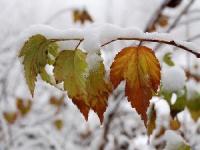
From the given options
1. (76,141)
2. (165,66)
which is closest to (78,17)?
(165,66)

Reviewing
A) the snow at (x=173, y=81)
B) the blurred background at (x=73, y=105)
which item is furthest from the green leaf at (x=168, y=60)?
the snow at (x=173, y=81)

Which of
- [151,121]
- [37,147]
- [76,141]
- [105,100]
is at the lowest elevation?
[76,141]

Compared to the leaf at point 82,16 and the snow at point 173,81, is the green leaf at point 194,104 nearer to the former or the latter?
the snow at point 173,81

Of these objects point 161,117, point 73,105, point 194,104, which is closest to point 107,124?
point 194,104

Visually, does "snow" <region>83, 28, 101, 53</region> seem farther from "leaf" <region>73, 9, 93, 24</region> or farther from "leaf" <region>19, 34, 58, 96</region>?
"leaf" <region>73, 9, 93, 24</region>

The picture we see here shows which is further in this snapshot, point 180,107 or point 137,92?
point 180,107

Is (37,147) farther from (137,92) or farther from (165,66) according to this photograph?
(137,92)
